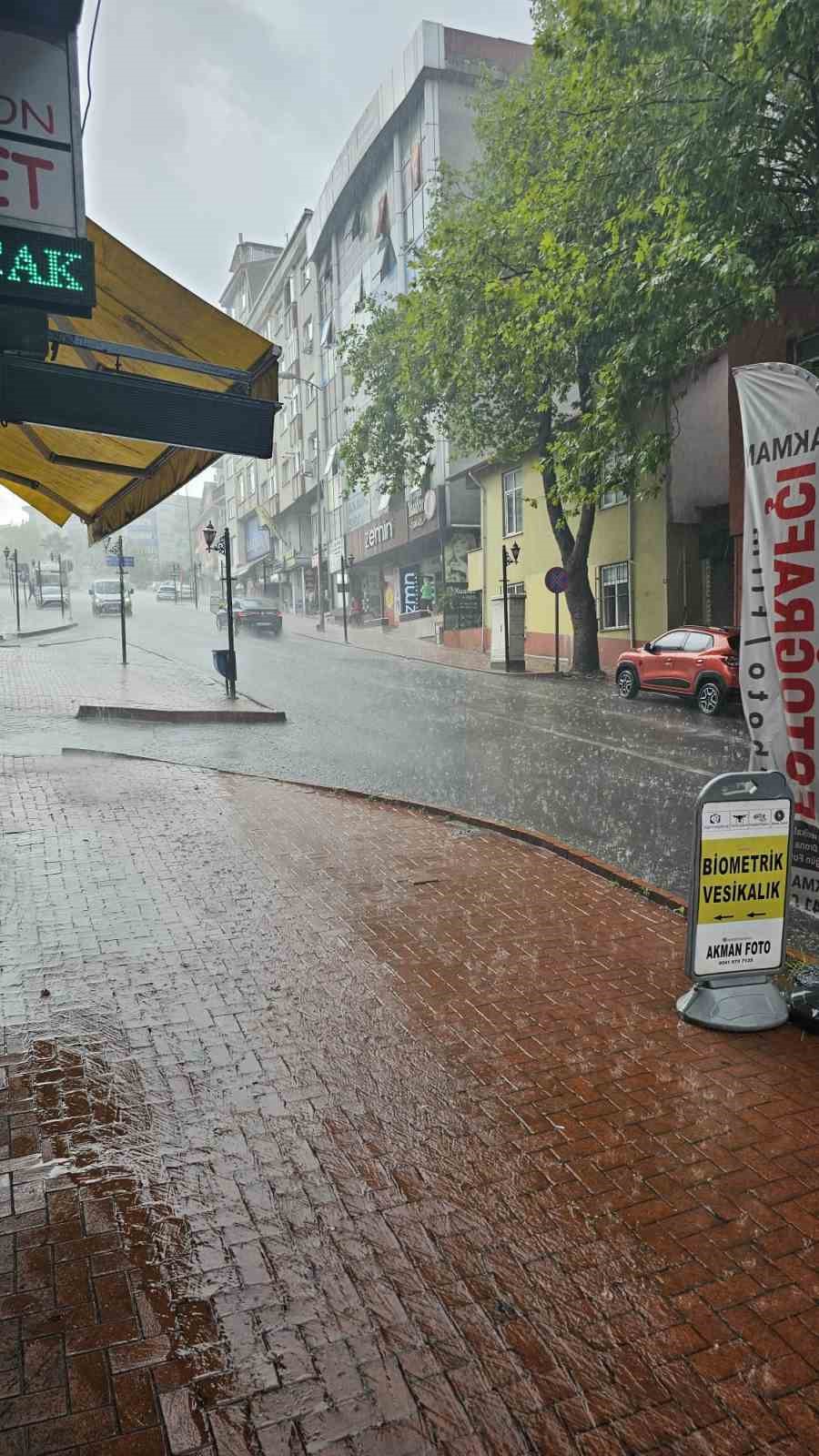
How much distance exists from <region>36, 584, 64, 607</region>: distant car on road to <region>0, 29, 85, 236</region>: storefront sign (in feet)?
173

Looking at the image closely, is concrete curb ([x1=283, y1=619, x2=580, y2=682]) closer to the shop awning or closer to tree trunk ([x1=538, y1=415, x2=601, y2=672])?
tree trunk ([x1=538, y1=415, x2=601, y2=672])

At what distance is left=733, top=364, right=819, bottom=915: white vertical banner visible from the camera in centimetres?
473

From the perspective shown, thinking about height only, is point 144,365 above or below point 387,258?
below

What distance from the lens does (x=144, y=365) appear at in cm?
604

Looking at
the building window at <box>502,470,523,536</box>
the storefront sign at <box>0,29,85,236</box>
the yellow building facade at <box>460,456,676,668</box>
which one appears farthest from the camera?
the building window at <box>502,470,523,536</box>

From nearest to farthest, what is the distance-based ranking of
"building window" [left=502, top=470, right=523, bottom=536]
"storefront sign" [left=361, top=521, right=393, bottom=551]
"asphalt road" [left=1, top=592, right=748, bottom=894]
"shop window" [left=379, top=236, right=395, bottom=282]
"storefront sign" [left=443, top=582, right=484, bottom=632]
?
"asphalt road" [left=1, top=592, right=748, bottom=894], "building window" [left=502, top=470, right=523, bottom=536], "storefront sign" [left=443, top=582, right=484, bottom=632], "shop window" [left=379, top=236, right=395, bottom=282], "storefront sign" [left=361, top=521, right=393, bottom=551]

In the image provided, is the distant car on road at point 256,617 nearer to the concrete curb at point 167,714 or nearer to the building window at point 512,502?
the building window at point 512,502

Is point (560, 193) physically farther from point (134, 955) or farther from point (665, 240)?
point (134, 955)

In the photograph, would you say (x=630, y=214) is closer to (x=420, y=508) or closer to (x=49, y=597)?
(x=420, y=508)

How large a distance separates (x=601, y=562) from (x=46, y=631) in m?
21.6

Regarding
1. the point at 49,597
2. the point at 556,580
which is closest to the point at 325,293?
the point at 49,597

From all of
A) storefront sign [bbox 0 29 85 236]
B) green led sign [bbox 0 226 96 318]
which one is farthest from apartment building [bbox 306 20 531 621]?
green led sign [bbox 0 226 96 318]

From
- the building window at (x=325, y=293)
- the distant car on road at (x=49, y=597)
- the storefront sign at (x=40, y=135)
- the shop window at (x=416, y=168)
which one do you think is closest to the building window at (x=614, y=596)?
the shop window at (x=416, y=168)

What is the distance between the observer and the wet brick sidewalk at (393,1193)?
246cm
